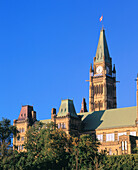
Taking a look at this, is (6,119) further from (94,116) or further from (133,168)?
(94,116)

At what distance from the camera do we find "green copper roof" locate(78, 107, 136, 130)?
149250mm

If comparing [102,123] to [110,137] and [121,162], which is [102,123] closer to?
[110,137]

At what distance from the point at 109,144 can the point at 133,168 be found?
34109 mm

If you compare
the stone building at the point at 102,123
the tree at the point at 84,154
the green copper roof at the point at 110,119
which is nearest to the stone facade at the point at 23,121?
the stone building at the point at 102,123

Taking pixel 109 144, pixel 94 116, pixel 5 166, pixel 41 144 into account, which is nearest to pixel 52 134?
pixel 41 144

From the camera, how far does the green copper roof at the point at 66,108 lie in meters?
154

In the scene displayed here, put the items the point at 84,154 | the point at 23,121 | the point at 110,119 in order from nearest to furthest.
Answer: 1. the point at 84,154
2. the point at 110,119
3. the point at 23,121

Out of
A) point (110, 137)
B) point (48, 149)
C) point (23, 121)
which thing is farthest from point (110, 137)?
point (48, 149)

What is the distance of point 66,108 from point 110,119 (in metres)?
16.0

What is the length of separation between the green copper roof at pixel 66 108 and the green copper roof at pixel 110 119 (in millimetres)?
7189

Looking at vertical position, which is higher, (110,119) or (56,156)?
(110,119)

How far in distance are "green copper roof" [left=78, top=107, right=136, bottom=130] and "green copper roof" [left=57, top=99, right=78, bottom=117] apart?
7.19m

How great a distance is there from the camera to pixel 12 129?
107312 millimetres

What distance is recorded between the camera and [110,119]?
15462 cm
